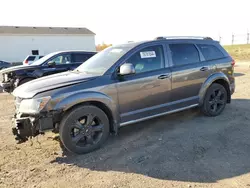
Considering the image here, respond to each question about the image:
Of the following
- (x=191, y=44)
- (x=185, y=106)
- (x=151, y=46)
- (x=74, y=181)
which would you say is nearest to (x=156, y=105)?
(x=185, y=106)

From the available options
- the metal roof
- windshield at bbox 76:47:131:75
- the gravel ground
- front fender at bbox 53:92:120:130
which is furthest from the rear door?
the metal roof

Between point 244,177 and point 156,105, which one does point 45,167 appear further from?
point 244,177

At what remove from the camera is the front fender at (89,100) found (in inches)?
134

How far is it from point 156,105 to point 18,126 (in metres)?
2.43

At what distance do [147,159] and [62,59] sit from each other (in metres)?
6.64

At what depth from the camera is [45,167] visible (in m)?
3.35

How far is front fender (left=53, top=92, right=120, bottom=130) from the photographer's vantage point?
3403 millimetres

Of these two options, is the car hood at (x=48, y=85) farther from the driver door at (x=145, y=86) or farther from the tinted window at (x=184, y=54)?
the tinted window at (x=184, y=54)

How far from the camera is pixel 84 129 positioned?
3.66m

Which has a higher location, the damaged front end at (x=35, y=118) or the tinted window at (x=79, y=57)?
the tinted window at (x=79, y=57)

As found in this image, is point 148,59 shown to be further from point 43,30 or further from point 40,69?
point 43,30

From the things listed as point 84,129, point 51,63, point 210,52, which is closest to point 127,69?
point 84,129

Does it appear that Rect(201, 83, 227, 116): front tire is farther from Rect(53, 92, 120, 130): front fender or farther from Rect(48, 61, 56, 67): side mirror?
Rect(48, 61, 56, 67): side mirror

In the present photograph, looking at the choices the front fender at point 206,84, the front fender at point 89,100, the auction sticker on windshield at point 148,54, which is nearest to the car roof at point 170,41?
the auction sticker on windshield at point 148,54
